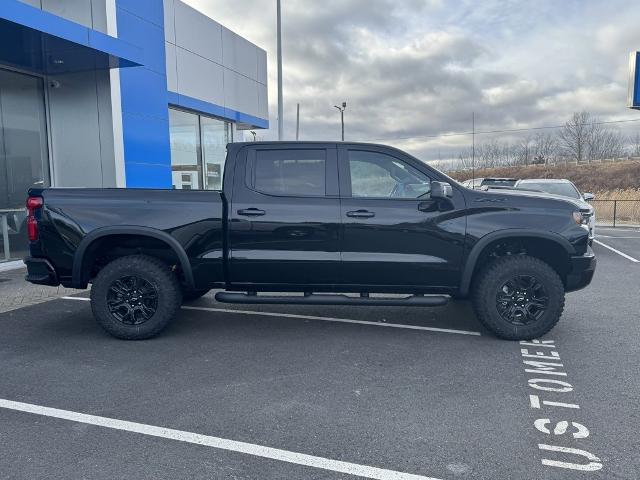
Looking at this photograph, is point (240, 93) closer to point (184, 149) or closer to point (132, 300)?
point (184, 149)

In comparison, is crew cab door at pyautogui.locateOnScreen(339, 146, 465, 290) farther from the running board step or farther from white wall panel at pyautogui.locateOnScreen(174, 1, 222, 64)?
white wall panel at pyautogui.locateOnScreen(174, 1, 222, 64)

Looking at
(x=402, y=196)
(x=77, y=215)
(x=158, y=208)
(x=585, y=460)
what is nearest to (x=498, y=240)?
(x=402, y=196)

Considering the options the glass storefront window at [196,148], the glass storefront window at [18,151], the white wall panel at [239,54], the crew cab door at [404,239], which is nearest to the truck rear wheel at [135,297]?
the crew cab door at [404,239]

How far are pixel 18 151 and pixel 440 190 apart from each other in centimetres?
983

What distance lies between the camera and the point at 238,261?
528 centimetres

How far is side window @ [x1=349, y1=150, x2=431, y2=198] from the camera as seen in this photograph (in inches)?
208

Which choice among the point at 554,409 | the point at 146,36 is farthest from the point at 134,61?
the point at 554,409

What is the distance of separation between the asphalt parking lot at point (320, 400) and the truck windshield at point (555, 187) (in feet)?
22.2

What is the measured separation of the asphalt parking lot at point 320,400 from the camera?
3008mm

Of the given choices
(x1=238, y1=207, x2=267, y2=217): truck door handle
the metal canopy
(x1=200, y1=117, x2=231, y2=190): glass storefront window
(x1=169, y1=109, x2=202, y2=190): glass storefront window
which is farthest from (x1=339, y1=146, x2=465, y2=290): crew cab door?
(x1=200, y1=117, x2=231, y2=190): glass storefront window

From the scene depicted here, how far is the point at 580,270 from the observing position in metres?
5.24

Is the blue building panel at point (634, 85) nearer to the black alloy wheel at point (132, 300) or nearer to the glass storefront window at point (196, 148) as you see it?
the glass storefront window at point (196, 148)

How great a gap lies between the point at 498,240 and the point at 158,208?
135 inches

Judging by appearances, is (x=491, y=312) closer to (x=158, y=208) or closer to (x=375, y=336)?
(x=375, y=336)
